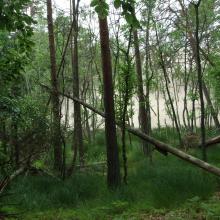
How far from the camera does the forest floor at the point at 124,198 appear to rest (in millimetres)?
5879

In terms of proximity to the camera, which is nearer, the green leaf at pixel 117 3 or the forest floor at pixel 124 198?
the green leaf at pixel 117 3

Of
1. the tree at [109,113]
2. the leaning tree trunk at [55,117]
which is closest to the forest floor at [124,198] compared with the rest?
the tree at [109,113]

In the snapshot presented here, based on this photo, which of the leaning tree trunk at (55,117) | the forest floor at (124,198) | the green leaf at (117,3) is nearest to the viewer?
the green leaf at (117,3)

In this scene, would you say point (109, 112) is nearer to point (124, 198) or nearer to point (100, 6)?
point (124, 198)

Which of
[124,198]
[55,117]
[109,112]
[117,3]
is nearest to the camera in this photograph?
[117,3]

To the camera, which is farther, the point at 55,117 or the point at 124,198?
the point at 55,117

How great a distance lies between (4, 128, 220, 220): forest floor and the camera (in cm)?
588

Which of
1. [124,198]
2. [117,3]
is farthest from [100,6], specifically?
[124,198]

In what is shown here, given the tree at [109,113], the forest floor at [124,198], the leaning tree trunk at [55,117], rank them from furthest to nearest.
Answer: the leaning tree trunk at [55,117]
the tree at [109,113]
the forest floor at [124,198]

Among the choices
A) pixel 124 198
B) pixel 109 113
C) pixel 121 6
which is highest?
pixel 109 113

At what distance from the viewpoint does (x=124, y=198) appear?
6.88 m

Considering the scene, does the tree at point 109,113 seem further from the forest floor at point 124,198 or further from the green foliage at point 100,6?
the green foliage at point 100,6

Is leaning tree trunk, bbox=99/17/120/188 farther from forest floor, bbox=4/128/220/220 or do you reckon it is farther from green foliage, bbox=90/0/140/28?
green foliage, bbox=90/0/140/28

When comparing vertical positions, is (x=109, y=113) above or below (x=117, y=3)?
above
